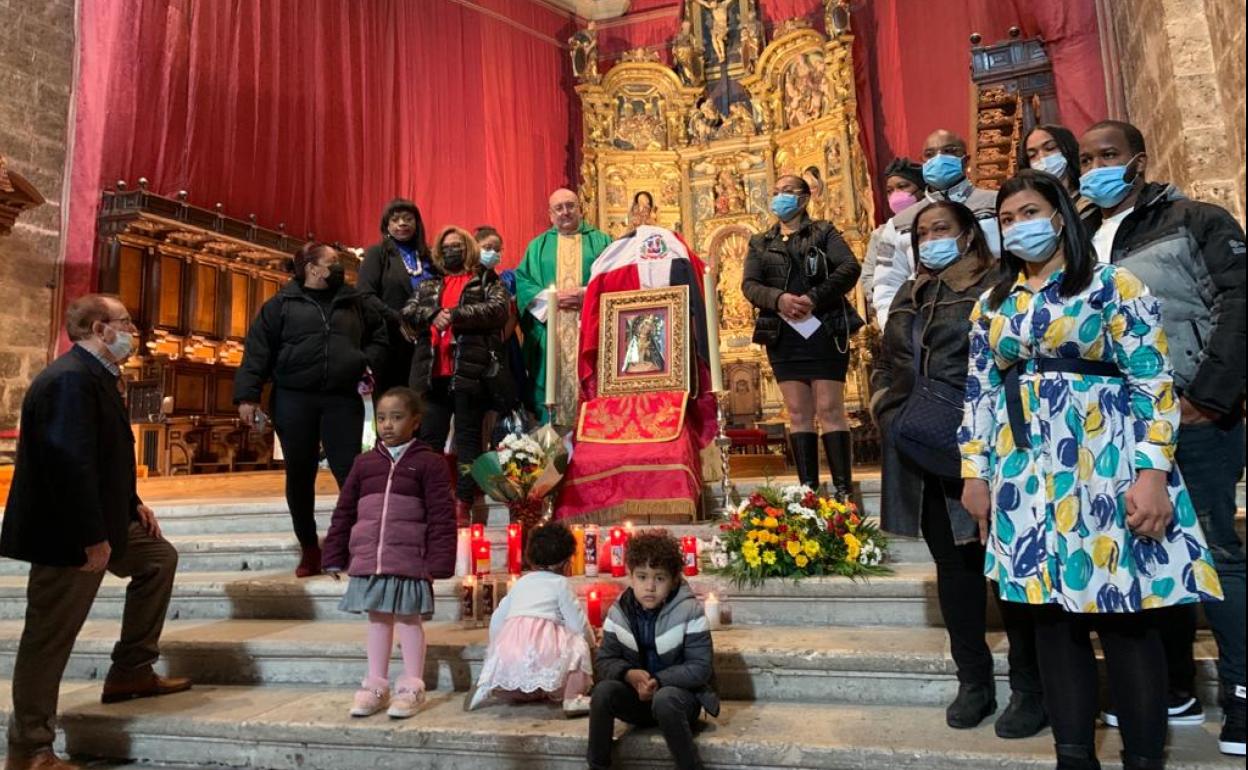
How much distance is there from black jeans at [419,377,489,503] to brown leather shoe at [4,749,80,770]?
6.89ft

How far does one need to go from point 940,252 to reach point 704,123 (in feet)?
36.8

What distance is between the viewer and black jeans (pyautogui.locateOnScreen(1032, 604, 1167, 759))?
1.80m

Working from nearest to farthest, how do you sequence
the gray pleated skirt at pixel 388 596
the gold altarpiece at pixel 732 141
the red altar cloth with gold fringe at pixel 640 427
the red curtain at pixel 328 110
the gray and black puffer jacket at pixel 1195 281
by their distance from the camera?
1. the gray and black puffer jacket at pixel 1195 281
2. the gray pleated skirt at pixel 388 596
3. the red altar cloth with gold fringe at pixel 640 427
4. the red curtain at pixel 328 110
5. the gold altarpiece at pixel 732 141

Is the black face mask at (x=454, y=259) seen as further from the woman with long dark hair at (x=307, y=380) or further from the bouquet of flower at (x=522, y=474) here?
the bouquet of flower at (x=522, y=474)

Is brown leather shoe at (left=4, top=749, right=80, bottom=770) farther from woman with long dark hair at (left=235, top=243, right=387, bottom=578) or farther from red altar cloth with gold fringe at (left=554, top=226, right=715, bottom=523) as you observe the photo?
red altar cloth with gold fringe at (left=554, top=226, right=715, bottom=523)

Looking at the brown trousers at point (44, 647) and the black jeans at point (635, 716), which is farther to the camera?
the brown trousers at point (44, 647)

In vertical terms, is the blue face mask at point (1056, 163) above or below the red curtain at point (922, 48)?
below

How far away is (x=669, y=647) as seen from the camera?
2.41m

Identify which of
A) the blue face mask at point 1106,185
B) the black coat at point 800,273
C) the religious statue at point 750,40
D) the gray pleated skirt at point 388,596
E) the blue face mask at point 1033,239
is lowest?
the gray pleated skirt at point 388,596

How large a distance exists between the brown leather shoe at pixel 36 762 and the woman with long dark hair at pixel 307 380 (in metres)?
1.35

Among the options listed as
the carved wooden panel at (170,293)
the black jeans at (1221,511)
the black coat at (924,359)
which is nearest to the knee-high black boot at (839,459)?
the black coat at (924,359)

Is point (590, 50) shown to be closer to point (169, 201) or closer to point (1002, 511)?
point (169, 201)

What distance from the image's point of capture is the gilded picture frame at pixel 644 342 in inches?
187

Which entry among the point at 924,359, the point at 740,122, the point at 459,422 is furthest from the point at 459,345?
the point at 740,122
